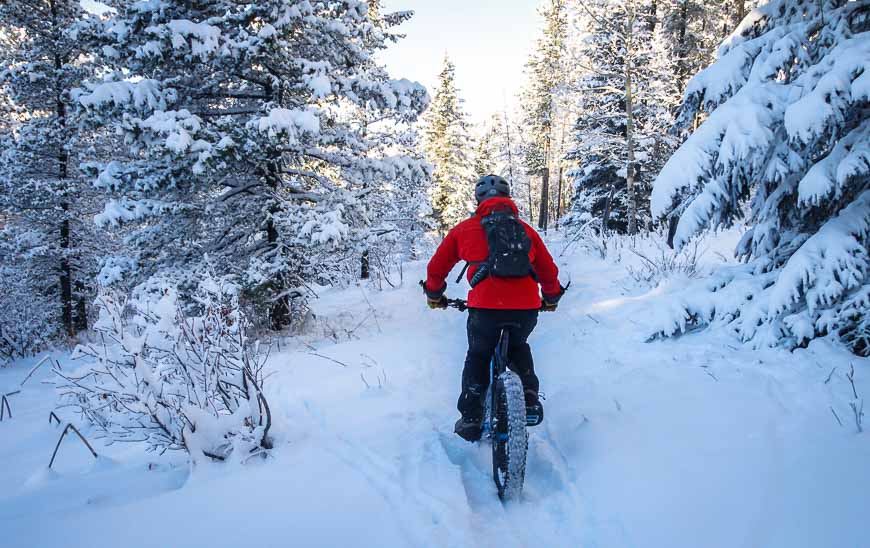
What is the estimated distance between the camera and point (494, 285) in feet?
10.7

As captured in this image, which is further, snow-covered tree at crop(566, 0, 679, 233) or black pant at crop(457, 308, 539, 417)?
snow-covered tree at crop(566, 0, 679, 233)

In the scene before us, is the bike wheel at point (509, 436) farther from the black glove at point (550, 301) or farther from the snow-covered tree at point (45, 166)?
the snow-covered tree at point (45, 166)

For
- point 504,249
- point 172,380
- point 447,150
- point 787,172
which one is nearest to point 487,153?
point 447,150

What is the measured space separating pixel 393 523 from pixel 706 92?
5.04 meters

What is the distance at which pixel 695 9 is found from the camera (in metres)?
15.8

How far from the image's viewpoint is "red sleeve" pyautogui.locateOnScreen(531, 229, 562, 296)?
11.7 ft

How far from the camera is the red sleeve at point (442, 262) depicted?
11.4ft

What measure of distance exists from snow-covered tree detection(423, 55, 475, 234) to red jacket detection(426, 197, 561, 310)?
922 inches

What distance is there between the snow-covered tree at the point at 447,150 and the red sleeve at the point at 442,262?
2341 centimetres

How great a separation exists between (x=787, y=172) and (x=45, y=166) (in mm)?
18605

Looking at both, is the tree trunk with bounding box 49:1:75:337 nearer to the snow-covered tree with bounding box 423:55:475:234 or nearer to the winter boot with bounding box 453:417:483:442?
the winter boot with bounding box 453:417:483:442

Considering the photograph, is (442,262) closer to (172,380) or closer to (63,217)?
(172,380)

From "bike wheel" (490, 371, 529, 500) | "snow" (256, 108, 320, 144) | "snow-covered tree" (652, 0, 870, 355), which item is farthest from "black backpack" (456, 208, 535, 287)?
Result: "snow" (256, 108, 320, 144)

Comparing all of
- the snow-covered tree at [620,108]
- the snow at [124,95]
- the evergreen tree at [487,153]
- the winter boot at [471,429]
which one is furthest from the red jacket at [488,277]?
the evergreen tree at [487,153]
